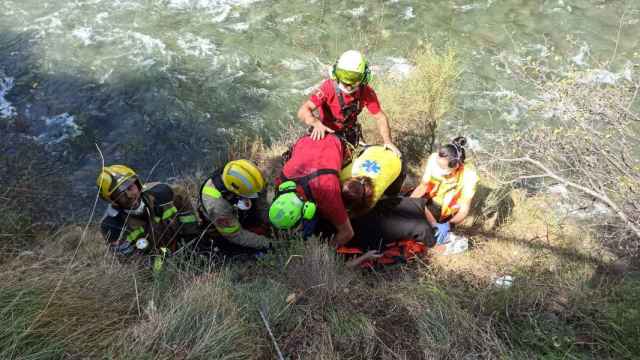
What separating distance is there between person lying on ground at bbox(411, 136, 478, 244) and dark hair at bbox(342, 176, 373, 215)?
0.71m

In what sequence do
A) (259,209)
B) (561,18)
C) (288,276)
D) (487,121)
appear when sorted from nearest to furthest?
1. (288,276)
2. (259,209)
3. (487,121)
4. (561,18)

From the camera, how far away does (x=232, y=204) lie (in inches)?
150

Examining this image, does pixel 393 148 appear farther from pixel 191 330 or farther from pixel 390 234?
pixel 191 330

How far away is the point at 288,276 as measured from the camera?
120 inches

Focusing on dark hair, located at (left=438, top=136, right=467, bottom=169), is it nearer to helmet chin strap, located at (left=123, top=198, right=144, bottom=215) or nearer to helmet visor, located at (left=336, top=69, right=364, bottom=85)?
helmet visor, located at (left=336, top=69, right=364, bottom=85)

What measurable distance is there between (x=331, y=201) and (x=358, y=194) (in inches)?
9.9

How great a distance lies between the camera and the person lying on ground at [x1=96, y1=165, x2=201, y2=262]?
3.44 m

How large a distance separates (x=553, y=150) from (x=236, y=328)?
2561 mm

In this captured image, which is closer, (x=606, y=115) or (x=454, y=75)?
(x=606, y=115)

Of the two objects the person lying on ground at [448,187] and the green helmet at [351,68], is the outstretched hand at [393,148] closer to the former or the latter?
the person lying on ground at [448,187]

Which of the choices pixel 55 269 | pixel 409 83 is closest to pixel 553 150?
pixel 409 83

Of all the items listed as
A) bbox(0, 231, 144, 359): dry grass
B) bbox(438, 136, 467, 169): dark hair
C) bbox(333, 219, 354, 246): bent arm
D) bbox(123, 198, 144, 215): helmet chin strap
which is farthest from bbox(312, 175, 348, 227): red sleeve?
bbox(0, 231, 144, 359): dry grass

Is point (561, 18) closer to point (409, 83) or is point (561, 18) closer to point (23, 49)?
point (409, 83)

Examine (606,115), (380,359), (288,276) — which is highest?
(606,115)
